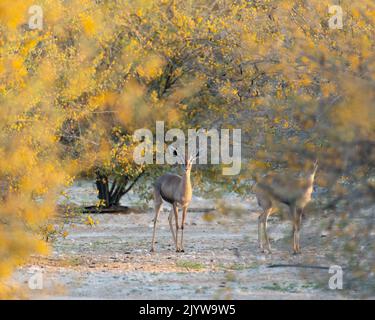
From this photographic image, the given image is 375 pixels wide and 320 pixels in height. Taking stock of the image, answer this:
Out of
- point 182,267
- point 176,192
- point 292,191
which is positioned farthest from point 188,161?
point 292,191

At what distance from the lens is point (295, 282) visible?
41.9 feet

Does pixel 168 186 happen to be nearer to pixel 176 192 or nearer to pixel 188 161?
pixel 176 192

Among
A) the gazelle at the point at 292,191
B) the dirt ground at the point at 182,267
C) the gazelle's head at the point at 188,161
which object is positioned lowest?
the dirt ground at the point at 182,267

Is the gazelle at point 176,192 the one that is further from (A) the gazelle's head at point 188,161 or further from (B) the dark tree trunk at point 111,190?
(B) the dark tree trunk at point 111,190

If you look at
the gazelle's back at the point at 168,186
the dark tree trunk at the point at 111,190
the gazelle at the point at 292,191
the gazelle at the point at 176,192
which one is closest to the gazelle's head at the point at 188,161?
the gazelle at the point at 176,192

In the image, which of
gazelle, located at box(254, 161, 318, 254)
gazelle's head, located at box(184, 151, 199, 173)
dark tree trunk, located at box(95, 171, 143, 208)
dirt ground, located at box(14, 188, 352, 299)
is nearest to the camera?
gazelle, located at box(254, 161, 318, 254)

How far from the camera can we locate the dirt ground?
38.3 feet

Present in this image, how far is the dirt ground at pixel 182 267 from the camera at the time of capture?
11664 millimetres

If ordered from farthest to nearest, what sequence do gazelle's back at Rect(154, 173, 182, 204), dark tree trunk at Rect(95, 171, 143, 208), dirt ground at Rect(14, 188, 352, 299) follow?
dark tree trunk at Rect(95, 171, 143, 208) < gazelle's back at Rect(154, 173, 182, 204) < dirt ground at Rect(14, 188, 352, 299)

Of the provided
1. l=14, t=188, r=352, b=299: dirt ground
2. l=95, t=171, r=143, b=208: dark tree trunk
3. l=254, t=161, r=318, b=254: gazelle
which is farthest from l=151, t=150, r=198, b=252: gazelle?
l=254, t=161, r=318, b=254: gazelle

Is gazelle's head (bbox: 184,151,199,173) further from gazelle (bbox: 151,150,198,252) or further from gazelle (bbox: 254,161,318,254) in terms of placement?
gazelle (bbox: 254,161,318,254)

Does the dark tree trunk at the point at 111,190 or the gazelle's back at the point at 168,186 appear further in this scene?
the dark tree trunk at the point at 111,190

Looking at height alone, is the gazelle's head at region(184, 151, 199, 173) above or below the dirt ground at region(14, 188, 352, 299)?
above
